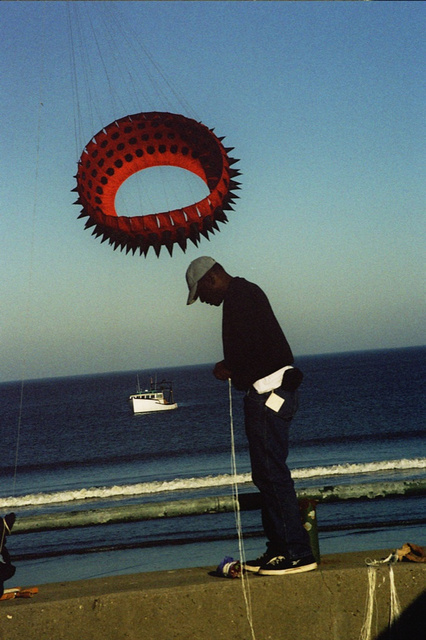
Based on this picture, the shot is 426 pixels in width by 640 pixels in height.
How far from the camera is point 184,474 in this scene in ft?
98.6

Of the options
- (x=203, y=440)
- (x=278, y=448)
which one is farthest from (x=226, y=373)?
(x=203, y=440)

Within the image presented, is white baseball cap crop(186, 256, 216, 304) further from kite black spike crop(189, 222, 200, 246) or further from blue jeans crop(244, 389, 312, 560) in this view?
kite black spike crop(189, 222, 200, 246)

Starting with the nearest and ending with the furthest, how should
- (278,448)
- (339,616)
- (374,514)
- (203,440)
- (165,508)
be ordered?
(339,616)
(278,448)
(165,508)
(374,514)
(203,440)

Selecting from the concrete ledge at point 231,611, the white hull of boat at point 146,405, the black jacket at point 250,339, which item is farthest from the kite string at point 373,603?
the white hull of boat at point 146,405

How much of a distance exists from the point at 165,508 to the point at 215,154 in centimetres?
347

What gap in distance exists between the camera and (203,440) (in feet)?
161

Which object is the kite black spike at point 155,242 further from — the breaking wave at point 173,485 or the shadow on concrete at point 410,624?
the breaking wave at point 173,485

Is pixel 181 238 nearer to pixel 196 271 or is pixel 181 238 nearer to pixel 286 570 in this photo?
pixel 196 271

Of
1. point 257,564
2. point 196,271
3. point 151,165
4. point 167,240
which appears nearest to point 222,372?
point 196,271

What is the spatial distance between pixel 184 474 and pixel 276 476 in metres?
26.8

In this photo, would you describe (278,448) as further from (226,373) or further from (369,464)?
A: (369,464)

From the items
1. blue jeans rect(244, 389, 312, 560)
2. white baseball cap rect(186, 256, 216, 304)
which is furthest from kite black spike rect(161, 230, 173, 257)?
blue jeans rect(244, 389, 312, 560)

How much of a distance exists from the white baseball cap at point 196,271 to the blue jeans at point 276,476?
2.24 feet

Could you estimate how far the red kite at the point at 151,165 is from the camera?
6066 mm
